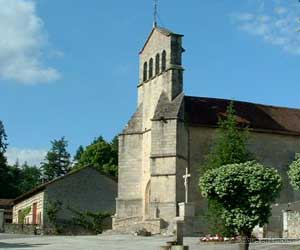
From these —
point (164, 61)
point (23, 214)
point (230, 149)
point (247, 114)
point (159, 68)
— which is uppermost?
point (164, 61)

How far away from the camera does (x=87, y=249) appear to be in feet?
89.8

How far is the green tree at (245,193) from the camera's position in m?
25.0

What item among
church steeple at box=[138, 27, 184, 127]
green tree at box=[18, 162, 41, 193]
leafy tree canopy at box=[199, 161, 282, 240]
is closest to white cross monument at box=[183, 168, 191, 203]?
church steeple at box=[138, 27, 184, 127]

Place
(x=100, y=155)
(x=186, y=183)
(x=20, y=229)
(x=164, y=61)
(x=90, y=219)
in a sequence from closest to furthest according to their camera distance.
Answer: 1. (x=186, y=183)
2. (x=20, y=229)
3. (x=164, y=61)
4. (x=90, y=219)
5. (x=100, y=155)

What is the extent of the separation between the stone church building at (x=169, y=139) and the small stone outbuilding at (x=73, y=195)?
5.33 m

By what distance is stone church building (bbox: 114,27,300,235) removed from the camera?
47688mm

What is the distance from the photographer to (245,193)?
2517 cm

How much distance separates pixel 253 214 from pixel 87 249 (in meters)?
6.94

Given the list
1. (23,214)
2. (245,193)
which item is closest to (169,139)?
(23,214)

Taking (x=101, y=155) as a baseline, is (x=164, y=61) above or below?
above

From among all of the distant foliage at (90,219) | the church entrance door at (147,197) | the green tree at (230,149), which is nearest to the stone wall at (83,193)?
the distant foliage at (90,219)

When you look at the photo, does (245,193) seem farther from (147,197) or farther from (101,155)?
(101,155)

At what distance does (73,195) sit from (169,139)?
12246 millimetres

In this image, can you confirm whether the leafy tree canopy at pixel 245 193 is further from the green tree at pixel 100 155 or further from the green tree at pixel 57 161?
the green tree at pixel 57 161
